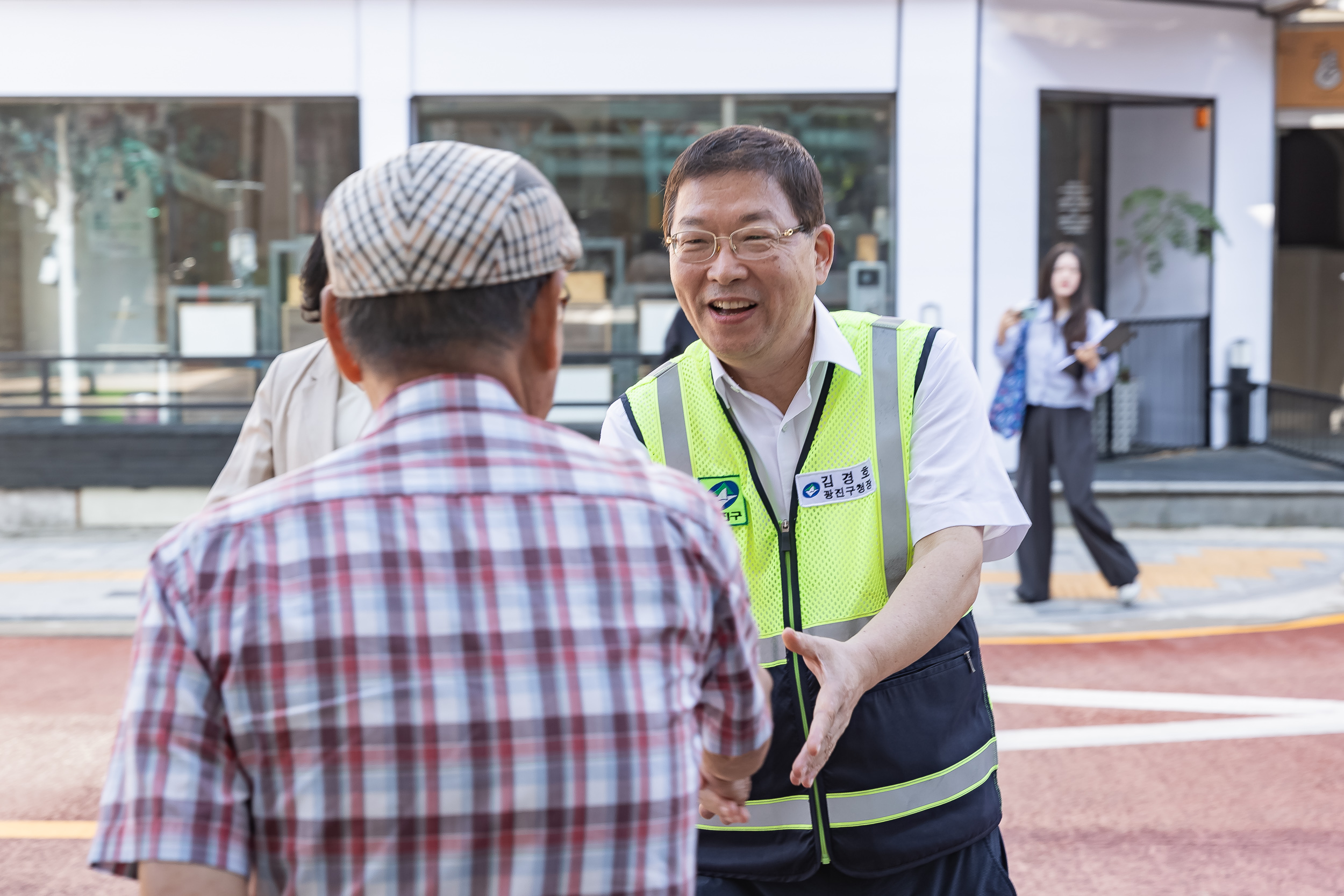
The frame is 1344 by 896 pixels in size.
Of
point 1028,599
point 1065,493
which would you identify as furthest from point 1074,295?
point 1028,599

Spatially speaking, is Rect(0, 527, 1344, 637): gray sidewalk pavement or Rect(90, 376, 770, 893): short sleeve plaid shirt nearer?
Rect(90, 376, 770, 893): short sleeve plaid shirt

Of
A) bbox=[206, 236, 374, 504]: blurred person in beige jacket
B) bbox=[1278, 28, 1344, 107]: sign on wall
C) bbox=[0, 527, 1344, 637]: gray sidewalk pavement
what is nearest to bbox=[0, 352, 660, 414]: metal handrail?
bbox=[0, 527, 1344, 637]: gray sidewalk pavement

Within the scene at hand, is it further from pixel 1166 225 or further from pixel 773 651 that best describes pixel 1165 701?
pixel 1166 225

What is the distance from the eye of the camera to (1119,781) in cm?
516

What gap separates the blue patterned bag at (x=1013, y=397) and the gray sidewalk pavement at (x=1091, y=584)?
105 cm

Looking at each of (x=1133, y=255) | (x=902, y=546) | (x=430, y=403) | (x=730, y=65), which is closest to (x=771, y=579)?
(x=902, y=546)

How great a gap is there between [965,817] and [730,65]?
31.1ft

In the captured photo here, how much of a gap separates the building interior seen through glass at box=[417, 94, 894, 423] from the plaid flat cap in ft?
31.7

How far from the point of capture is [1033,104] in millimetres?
11258

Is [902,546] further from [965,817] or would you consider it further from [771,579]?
[965,817]

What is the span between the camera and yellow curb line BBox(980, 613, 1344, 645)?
735 centimetres

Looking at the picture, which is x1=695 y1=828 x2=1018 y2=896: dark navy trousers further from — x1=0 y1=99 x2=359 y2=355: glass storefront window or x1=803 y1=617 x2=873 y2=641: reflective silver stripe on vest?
x1=0 y1=99 x2=359 y2=355: glass storefront window

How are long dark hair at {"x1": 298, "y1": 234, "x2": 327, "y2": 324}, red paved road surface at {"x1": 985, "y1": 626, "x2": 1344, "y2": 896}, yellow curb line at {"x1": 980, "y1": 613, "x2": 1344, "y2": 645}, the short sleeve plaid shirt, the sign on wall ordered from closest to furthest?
the short sleeve plaid shirt, long dark hair at {"x1": 298, "y1": 234, "x2": 327, "y2": 324}, red paved road surface at {"x1": 985, "y1": 626, "x2": 1344, "y2": 896}, yellow curb line at {"x1": 980, "y1": 613, "x2": 1344, "y2": 645}, the sign on wall

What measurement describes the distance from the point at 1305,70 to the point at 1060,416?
6.71m
